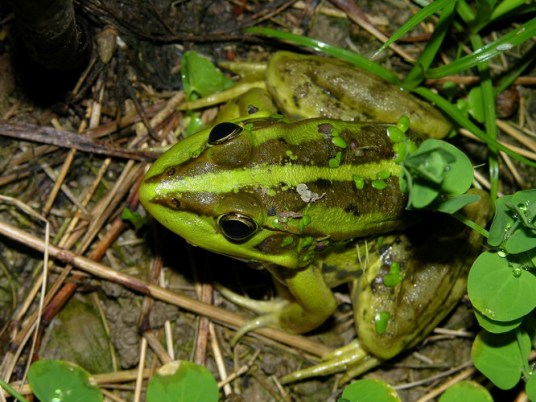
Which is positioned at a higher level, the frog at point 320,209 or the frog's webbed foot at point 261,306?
the frog at point 320,209

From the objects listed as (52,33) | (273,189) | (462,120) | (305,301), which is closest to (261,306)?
(305,301)

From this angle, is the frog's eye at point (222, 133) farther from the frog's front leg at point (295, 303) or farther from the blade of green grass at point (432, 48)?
the blade of green grass at point (432, 48)

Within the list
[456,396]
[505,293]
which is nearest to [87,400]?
[456,396]

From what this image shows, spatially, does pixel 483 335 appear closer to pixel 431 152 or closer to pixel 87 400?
pixel 431 152

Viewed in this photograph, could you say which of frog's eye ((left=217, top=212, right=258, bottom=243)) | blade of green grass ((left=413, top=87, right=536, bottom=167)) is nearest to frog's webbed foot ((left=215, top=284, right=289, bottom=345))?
frog's eye ((left=217, top=212, right=258, bottom=243))

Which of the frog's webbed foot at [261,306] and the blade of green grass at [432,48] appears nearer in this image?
the blade of green grass at [432,48]

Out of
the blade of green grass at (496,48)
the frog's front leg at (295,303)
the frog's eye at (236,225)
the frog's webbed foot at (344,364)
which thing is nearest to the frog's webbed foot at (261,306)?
the frog's front leg at (295,303)

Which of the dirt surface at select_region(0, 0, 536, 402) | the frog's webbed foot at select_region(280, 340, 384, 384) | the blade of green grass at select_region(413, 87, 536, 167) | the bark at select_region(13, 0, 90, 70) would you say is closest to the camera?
the bark at select_region(13, 0, 90, 70)

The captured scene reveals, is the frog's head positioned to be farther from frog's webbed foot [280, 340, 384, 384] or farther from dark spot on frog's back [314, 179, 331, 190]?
frog's webbed foot [280, 340, 384, 384]
